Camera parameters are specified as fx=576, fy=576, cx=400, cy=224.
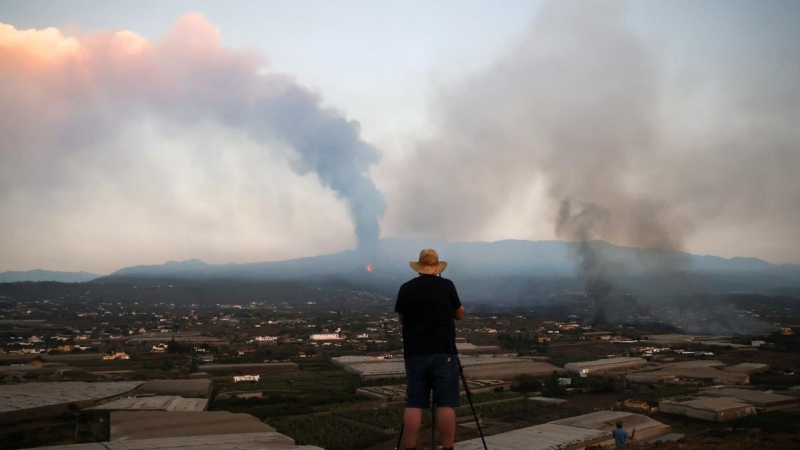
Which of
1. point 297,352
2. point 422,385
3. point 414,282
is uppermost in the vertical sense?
point 414,282

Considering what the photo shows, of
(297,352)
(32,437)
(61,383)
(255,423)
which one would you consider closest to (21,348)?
(297,352)

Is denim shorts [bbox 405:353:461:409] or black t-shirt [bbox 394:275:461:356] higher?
black t-shirt [bbox 394:275:461:356]

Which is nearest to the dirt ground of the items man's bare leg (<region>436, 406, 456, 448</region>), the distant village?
man's bare leg (<region>436, 406, 456, 448</region>)

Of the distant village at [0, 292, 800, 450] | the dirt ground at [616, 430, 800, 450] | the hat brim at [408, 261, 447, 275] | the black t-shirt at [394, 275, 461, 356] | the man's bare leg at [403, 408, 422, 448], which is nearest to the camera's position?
the man's bare leg at [403, 408, 422, 448]

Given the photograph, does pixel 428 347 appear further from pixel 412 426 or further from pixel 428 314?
pixel 412 426

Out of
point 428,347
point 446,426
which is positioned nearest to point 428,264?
point 428,347

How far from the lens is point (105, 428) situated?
756 inches

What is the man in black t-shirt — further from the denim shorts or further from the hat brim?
the hat brim

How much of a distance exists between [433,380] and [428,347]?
26 cm

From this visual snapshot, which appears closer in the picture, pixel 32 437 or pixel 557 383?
pixel 32 437

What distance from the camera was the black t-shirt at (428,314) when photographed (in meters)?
4.47

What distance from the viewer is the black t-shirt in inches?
176

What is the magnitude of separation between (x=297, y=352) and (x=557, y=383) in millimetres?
26997

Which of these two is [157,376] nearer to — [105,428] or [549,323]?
[105,428]
